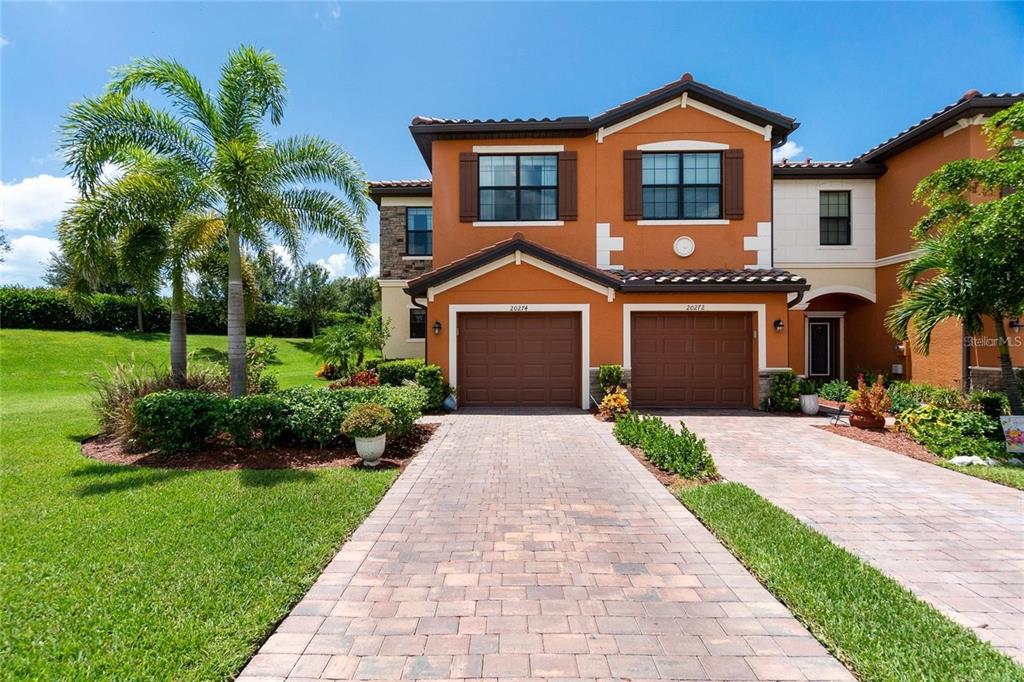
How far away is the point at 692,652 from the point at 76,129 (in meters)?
11.5

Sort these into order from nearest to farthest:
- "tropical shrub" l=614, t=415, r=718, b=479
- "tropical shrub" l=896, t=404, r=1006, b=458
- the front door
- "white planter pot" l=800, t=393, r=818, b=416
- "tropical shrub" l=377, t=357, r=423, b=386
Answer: "tropical shrub" l=614, t=415, r=718, b=479
"tropical shrub" l=896, t=404, r=1006, b=458
"white planter pot" l=800, t=393, r=818, b=416
"tropical shrub" l=377, t=357, r=423, b=386
the front door

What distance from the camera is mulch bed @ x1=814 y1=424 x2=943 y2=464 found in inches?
314

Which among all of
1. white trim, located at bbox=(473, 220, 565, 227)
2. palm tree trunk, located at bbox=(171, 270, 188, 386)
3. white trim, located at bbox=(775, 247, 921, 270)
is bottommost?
palm tree trunk, located at bbox=(171, 270, 188, 386)

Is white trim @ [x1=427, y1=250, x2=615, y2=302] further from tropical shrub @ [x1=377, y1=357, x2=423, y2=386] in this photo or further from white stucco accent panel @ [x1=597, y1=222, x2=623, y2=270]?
tropical shrub @ [x1=377, y1=357, x2=423, y2=386]

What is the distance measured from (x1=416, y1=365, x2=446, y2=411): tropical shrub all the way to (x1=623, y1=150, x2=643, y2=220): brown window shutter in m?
7.31

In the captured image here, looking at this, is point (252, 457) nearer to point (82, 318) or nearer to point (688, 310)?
point (688, 310)

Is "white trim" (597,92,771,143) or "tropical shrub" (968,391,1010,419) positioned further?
"white trim" (597,92,771,143)

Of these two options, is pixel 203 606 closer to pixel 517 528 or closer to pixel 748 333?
pixel 517 528

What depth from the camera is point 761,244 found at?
13484 millimetres

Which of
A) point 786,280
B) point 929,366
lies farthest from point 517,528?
point 929,366

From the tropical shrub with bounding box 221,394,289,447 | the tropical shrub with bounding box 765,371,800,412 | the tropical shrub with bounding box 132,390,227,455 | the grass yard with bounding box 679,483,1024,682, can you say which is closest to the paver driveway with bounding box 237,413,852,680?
the grass yard with bounding box 679,483,1024,682

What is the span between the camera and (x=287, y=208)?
950cm

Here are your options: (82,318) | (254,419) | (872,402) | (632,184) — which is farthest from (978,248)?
(82,318)

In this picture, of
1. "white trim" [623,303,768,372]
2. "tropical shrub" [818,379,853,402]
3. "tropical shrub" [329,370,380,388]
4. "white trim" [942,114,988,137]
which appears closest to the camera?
"white trim" [942,114,988,137]
